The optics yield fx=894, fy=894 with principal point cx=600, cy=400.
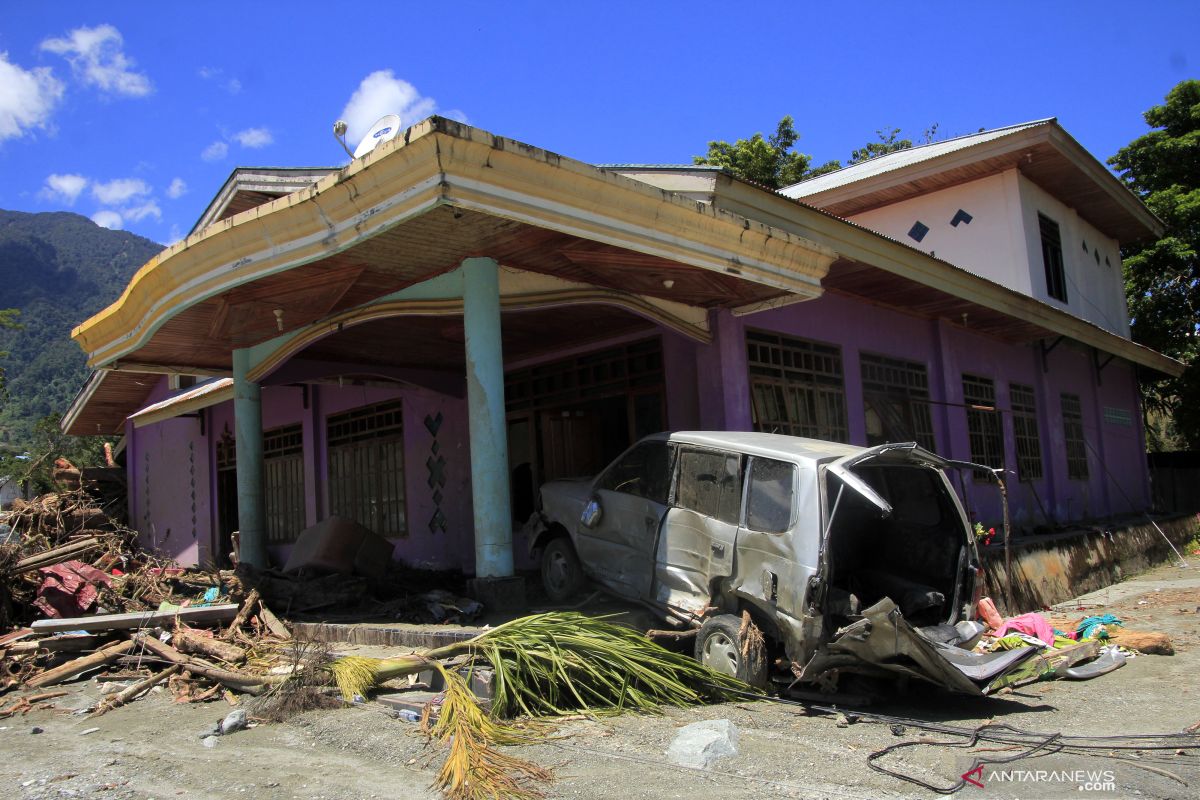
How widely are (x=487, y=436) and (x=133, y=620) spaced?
11.4ft

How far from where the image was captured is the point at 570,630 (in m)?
5.79

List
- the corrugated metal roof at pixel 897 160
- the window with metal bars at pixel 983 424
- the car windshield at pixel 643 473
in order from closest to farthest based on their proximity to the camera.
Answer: the car windshield at pixel 643 473
the window with metal bars at pixel 983 424
the corrugated metal roof at pixel 897 160

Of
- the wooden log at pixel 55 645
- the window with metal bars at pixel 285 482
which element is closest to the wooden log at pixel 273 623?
the wooden log at pixel 55 645

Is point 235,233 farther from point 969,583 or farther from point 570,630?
point 969,583

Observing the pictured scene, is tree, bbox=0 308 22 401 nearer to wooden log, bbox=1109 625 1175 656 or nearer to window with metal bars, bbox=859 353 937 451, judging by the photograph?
window with metal bars, bbox=859 353 937 451

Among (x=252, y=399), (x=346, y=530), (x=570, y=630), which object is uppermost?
(x=252, y=399)

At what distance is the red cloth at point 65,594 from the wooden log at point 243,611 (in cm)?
160

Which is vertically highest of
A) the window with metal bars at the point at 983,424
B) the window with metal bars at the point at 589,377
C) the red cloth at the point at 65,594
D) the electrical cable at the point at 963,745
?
the window with metal bars at the point at 589,377

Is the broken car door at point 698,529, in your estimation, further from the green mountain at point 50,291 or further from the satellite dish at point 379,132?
the green mountain at point 50,291

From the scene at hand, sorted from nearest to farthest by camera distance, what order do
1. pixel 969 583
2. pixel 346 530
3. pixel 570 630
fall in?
pixel 570 630
pixel 969 583
pixel 346 530

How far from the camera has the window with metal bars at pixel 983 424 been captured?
1384 cm

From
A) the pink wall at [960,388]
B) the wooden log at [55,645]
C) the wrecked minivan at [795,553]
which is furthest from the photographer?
the pink wall at [960,388]

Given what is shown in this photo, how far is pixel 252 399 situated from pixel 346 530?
212 cm

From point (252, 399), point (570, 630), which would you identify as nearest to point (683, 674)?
point (570, 630)
